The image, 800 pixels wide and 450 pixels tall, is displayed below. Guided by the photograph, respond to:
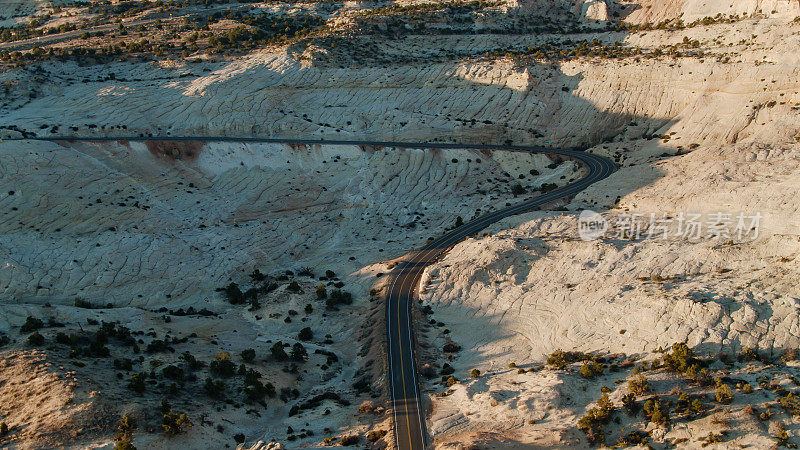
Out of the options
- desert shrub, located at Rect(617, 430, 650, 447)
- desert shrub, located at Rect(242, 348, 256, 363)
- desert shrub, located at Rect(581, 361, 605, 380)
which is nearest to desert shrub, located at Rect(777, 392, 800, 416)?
desert shrub, located at Rect(617, 430, 650, 447)

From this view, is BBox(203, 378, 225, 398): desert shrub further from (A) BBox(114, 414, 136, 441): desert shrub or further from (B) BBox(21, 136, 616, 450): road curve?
(B) BBox(21, 136, 616, 450): road curve

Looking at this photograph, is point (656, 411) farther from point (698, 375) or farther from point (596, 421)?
point (698, 375)

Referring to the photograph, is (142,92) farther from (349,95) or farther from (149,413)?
(149,413)

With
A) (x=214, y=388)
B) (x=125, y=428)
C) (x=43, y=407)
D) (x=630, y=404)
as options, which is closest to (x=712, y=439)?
(x=630, y=404)

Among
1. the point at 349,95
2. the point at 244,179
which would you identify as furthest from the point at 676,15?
the point at 244,179

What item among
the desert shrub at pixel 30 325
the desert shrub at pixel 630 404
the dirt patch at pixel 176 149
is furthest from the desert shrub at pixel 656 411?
the dirt patch at pixel 176 149

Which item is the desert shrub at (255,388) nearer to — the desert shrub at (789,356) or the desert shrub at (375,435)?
the desert shrub at (375,435)
